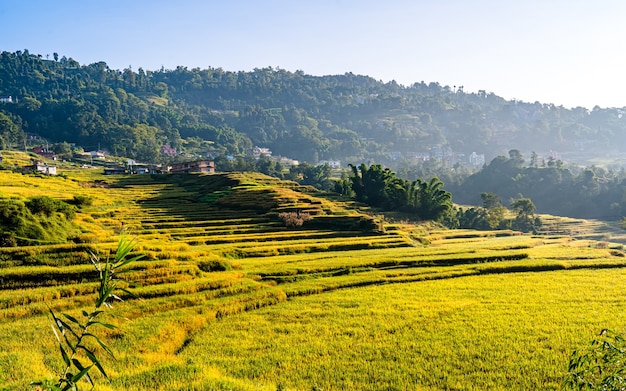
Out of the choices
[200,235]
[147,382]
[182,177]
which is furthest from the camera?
[182,177]

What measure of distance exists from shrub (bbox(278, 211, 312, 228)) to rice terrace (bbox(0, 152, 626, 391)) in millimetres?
6351

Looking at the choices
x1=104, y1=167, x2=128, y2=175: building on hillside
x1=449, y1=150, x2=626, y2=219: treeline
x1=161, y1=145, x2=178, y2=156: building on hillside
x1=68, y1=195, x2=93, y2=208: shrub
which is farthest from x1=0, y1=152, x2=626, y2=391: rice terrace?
x1=161, y1=145, x2=178, y2=156: building on hillside

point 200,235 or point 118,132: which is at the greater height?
point 118,132

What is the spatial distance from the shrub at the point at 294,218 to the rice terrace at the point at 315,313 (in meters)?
6.35

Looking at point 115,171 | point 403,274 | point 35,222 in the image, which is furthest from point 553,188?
point 35,222

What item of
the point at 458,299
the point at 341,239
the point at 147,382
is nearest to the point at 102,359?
the point at 147,382

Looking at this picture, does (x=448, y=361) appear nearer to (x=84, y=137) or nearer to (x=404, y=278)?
(x=404, y=278)

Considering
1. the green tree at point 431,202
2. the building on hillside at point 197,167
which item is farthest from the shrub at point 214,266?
the building on hillside at point 197,167

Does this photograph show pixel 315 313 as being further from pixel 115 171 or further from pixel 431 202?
pixel 115 171

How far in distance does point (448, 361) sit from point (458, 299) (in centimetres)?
681

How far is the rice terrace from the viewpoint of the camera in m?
10.7

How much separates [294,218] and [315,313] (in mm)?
23310

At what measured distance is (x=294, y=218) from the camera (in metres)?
39.0

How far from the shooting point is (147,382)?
981 cm
